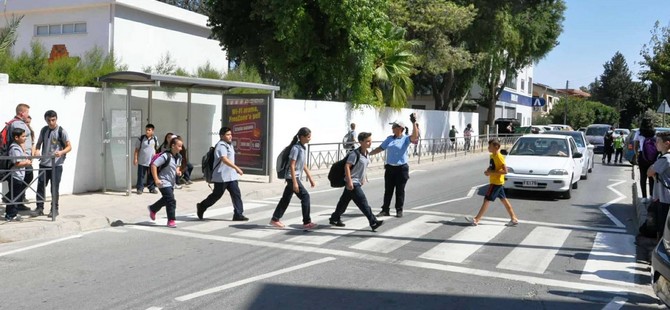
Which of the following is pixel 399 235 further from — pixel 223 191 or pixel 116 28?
pixel 116 28

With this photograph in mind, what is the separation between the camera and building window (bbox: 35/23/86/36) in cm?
2503

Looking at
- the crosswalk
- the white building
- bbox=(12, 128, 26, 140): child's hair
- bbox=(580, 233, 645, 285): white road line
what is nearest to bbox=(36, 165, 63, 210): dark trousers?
bbox=(12, 128, 26, 140): child's hair

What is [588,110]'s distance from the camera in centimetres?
6756

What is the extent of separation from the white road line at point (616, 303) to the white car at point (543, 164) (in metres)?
7.71

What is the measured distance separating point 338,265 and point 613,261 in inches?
147

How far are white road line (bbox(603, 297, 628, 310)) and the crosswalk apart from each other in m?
0.72

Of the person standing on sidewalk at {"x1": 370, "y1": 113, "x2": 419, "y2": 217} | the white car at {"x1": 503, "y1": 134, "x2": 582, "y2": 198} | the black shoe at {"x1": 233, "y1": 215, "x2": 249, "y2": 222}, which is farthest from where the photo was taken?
the white car at {"x1": 503, "y1": 134, "x2": 582, "y2": 198}

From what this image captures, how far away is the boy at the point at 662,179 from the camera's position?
7.54 meters

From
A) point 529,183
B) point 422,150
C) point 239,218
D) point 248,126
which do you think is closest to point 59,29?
point 248,126

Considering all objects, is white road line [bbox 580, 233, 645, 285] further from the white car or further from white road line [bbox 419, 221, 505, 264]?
the white car

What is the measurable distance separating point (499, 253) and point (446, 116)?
27.5 m

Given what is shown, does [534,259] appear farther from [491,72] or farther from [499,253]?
[491,72]

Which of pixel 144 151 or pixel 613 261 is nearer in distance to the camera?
pixel 613 261

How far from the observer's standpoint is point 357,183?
9.65m
